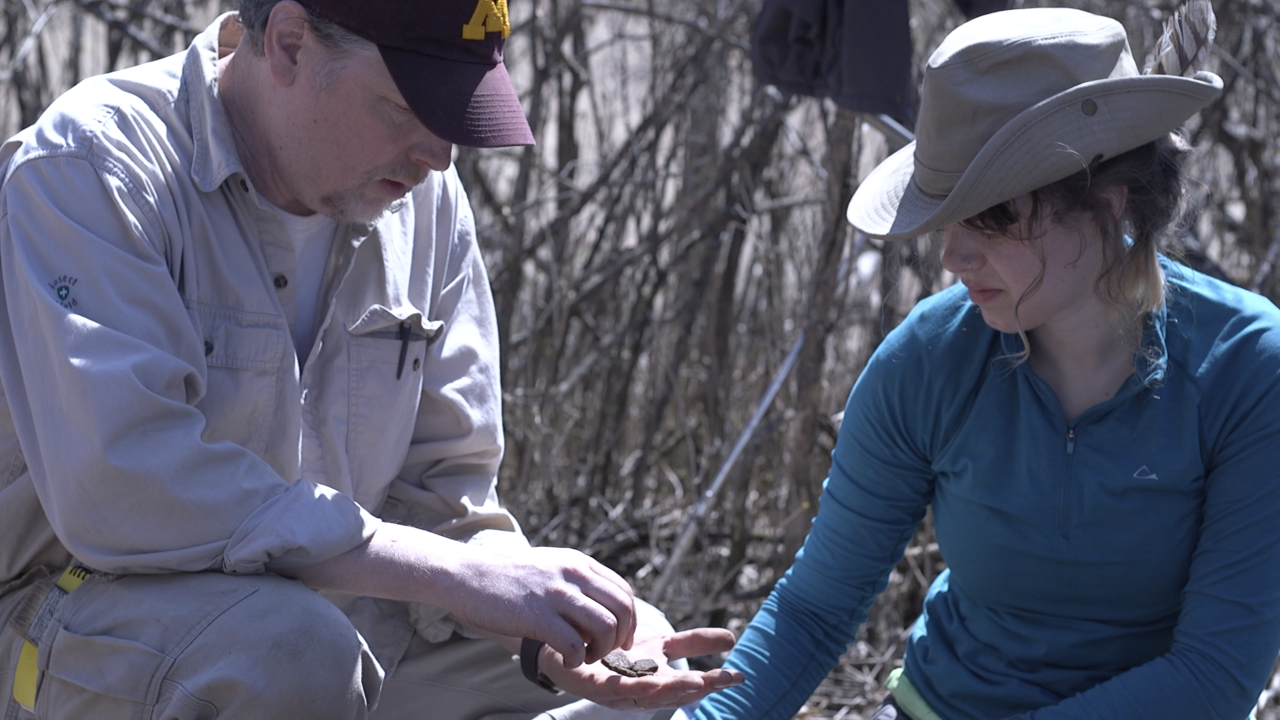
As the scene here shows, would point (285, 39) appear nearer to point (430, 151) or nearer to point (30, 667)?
point (430, 151)

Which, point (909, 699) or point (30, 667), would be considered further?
point (909, 699)

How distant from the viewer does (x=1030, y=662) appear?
2.08 m

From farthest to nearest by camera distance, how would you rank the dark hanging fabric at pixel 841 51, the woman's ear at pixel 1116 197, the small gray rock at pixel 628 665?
the dark hanging fabric at pixel 841 51
the small gray rock at pixel 628 665
the woman's ear at pixel 1116 197

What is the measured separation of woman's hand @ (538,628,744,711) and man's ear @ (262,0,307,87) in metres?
1.07

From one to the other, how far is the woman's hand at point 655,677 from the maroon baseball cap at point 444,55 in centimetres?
90

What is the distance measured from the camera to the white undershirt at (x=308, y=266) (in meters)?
2.25

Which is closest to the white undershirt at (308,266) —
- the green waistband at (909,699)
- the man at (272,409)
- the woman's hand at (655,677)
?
the man at (272,409)

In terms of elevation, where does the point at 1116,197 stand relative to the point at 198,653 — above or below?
above

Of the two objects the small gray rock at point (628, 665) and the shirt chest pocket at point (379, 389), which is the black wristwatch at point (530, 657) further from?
the shirt chest pocket at point (379, 389)

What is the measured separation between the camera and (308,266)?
90.2 inches

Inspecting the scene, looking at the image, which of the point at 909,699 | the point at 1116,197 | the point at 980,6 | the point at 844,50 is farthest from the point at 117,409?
the point at 980,6

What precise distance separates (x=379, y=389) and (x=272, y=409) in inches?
8.7

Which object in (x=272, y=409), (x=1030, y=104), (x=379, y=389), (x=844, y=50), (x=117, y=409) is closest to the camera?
(x=117, y=409)

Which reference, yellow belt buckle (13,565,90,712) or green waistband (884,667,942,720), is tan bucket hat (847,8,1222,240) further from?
yellow belt buckle (13,565,90,712)
